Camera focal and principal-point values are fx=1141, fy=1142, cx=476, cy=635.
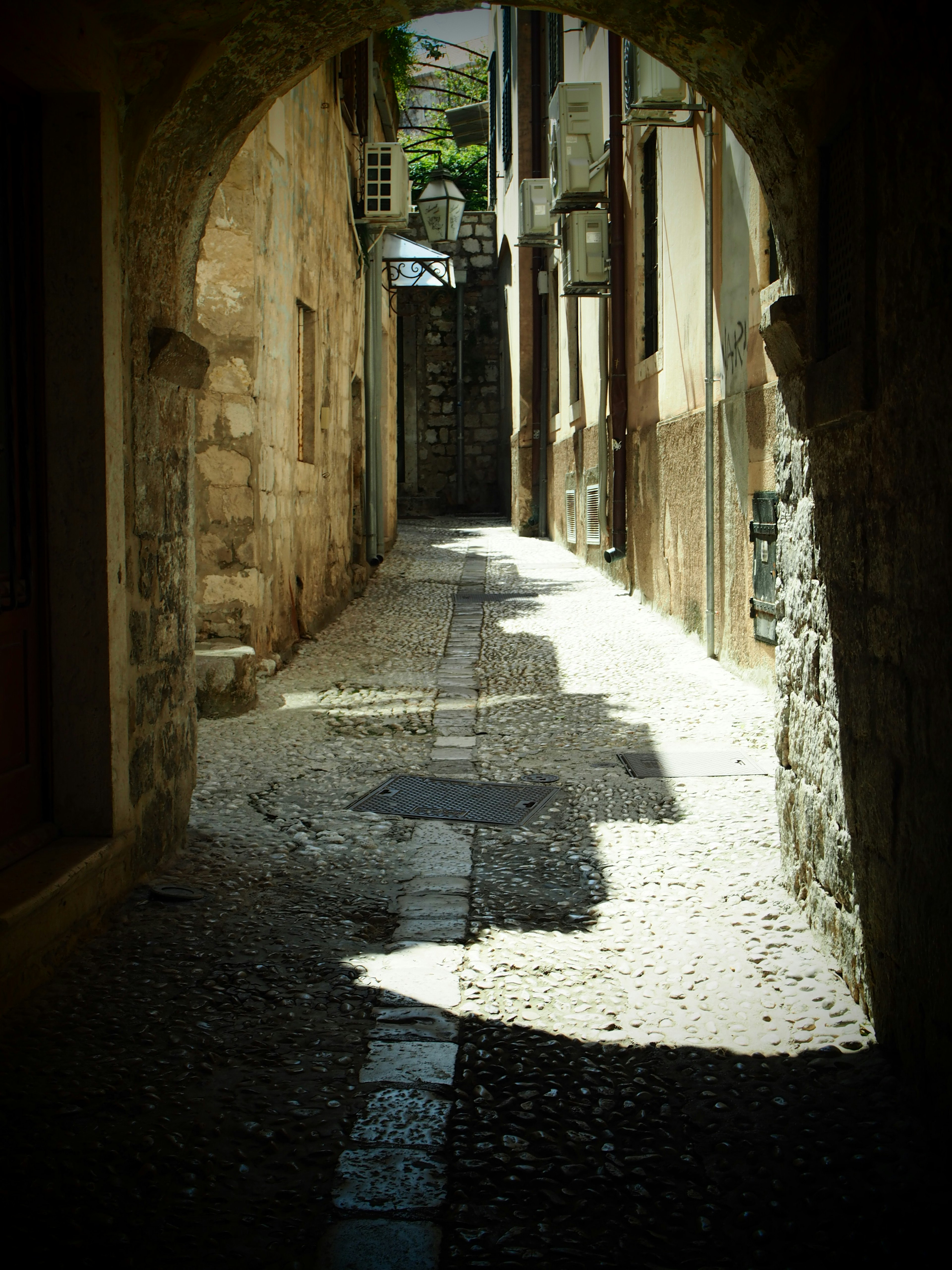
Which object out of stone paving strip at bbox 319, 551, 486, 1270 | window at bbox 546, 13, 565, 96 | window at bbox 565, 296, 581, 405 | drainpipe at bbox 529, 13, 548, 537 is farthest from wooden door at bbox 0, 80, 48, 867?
drainpipe at bbox 529, 13, 548, 537

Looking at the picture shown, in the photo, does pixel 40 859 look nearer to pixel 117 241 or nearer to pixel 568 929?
pixel 568 929

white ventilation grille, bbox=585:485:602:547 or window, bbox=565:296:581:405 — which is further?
window, bbox=565:296:581:405

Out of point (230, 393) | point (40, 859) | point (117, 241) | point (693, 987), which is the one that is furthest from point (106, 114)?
point (230, 393)

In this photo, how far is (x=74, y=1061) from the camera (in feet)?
8.05

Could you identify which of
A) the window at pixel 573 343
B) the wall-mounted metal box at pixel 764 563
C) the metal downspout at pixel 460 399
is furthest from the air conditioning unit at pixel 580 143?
the metal downspout at pixel 460 399

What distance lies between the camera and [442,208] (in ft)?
42.7

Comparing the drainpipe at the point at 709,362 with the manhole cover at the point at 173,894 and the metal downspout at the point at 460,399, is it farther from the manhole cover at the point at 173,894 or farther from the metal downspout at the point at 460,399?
the metal downspout at the point at 460,399

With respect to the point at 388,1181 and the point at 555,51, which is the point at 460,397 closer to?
the point at 555,51

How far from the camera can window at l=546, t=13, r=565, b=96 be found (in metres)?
14.1

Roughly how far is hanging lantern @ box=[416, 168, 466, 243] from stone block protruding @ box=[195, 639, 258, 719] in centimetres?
849

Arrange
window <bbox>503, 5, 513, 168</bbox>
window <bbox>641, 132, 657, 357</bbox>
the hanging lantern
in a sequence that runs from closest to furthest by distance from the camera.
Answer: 1. window <bbox>641, 132, 657, 357</bbox>
2. the hanging lantern
3. window <bbox>503, 5, 513, 168</bbox>

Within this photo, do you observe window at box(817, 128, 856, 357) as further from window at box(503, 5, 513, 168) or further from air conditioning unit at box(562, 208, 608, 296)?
window at box(503, 5, 513, 168)

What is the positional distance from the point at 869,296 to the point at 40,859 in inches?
99.2

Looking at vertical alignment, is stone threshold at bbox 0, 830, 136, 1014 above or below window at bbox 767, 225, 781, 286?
below
